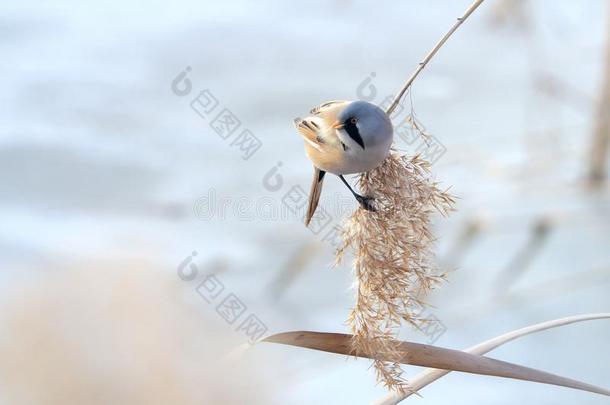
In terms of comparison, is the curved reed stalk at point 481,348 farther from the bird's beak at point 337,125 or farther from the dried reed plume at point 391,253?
the bird's beak at point 337,125

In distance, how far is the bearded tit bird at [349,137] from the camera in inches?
40.6

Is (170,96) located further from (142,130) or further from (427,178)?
(427,178)

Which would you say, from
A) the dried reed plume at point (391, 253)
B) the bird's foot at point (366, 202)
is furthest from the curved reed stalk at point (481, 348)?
the bird's foot at point (366, 202)

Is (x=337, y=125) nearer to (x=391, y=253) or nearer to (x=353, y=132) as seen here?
(x=353, y=132)

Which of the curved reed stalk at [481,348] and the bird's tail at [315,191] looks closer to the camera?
the curved reed stalk at [481,348]

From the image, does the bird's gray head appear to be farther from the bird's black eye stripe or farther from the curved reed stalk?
the curved reed stalk

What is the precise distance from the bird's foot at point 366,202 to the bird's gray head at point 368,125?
10 centimetres

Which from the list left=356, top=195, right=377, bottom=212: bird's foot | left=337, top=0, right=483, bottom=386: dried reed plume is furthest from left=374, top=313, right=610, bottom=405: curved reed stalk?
left=356, top=195, right=377, bottom=212: bird's foot

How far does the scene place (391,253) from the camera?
109 centimetres

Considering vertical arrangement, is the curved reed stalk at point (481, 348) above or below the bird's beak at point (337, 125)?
below

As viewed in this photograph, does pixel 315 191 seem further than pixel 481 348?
Yes

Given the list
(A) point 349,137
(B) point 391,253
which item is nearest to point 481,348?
(B) point 391,253

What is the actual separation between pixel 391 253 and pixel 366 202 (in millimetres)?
77

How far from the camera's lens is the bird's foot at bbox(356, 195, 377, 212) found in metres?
1.12
